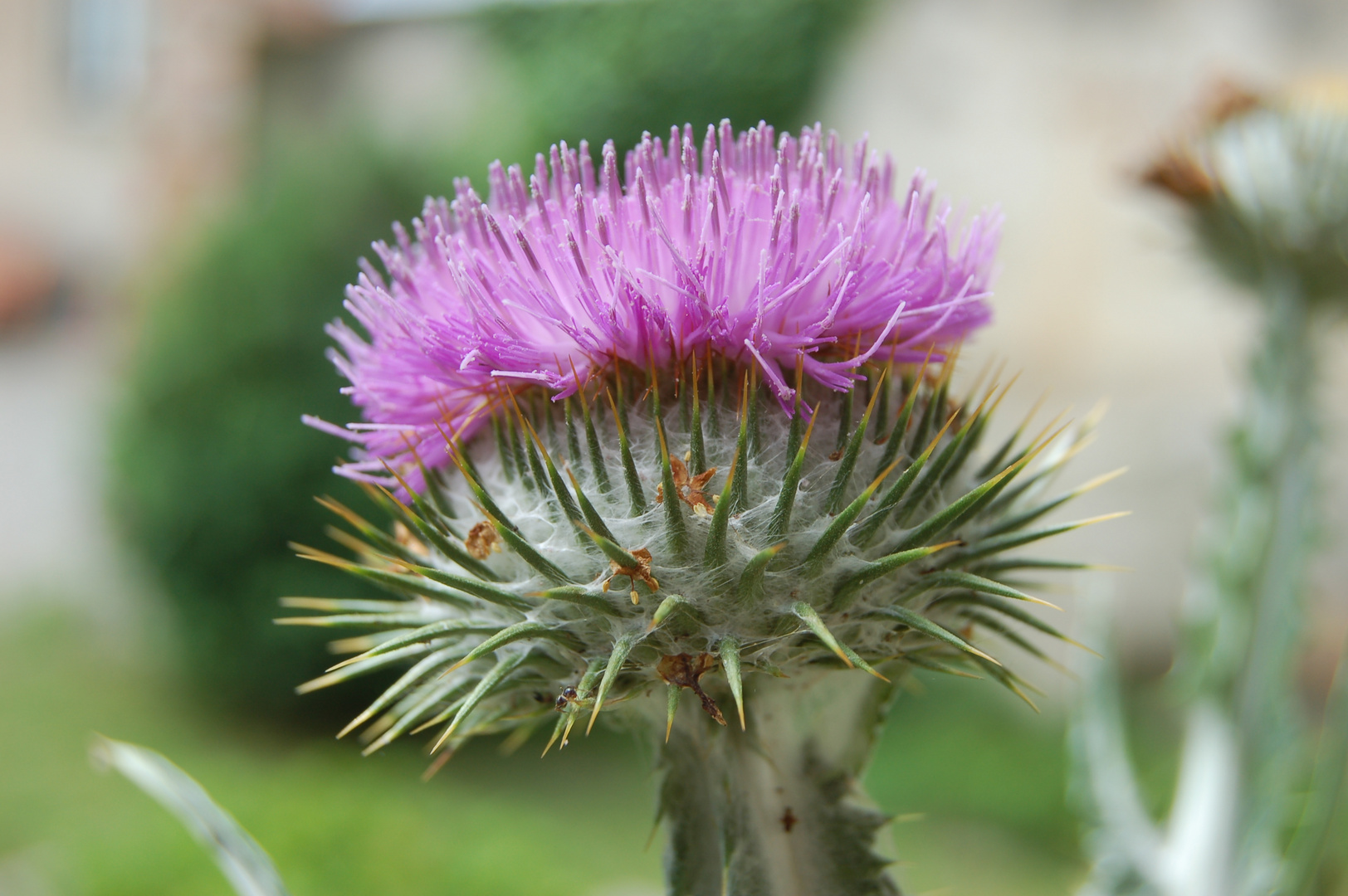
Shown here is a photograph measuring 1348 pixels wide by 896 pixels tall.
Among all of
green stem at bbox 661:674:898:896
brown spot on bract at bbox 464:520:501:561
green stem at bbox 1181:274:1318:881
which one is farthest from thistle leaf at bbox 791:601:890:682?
green stem at bbox 1181:274:1318:881

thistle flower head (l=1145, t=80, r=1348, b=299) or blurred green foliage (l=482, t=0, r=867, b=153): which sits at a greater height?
blurred green foliage (l=482, t=0, r=867, b=153)

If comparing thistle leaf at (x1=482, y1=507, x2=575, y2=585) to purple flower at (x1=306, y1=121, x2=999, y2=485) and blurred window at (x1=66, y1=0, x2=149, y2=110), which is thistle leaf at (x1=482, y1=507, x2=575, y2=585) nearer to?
purple flower at (x1=306, y1=121, x2=999, y2=485)

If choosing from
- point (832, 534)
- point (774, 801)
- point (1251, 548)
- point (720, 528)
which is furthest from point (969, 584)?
point (1251, 548)

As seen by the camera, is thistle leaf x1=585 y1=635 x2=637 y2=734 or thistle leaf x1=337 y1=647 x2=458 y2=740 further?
thistle leaf x1=337 y1=647 x2=458 y2=740

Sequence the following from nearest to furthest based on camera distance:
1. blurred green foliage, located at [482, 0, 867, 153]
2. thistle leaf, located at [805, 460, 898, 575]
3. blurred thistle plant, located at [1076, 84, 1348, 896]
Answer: thistle leaf, located at [805, 460, 898, 575], blurred thistle plant, located at [1076, 84, 1348, 896], blurred green foliage, located at [482, 0, 867, 153]

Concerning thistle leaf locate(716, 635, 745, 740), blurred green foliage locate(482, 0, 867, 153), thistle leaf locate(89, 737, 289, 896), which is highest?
blurred green foliage locate(482, 0, 867, 153)

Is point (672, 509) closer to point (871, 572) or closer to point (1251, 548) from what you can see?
point (871, 572)

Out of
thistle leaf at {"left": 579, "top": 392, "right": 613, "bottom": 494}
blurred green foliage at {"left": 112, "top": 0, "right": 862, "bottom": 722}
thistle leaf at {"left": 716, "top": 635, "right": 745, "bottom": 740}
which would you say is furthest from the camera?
blurred green foliage at {"left": 112, "top": 0, "right": 862, "bottom": 722}
